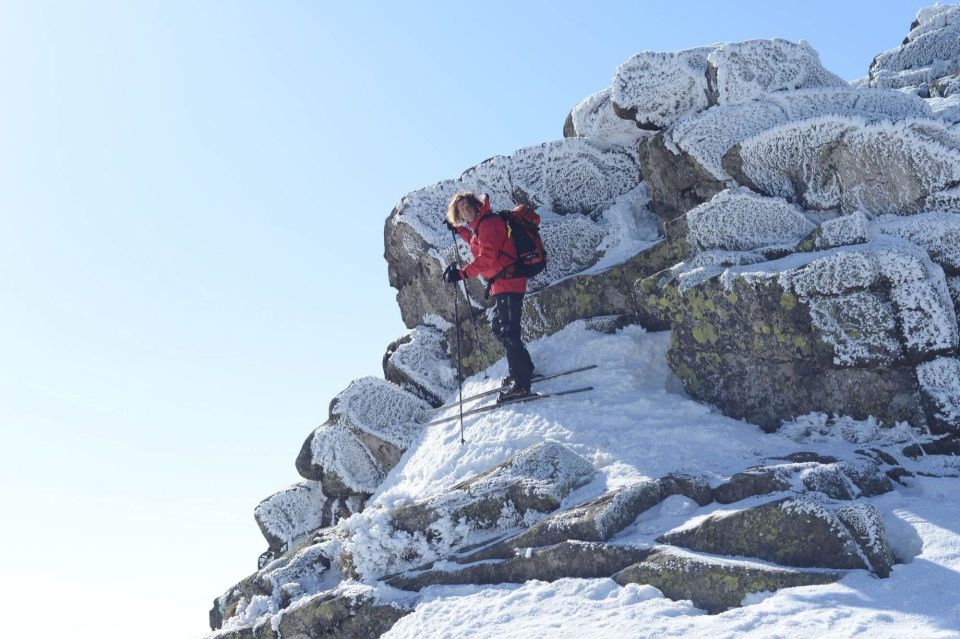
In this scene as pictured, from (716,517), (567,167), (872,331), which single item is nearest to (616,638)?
(716,517)

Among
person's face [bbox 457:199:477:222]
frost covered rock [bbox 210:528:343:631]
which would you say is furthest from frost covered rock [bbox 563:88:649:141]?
frost covered rock [bbox 210:528:343:631]

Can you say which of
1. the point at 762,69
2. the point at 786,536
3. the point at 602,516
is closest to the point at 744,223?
the point at 762,69

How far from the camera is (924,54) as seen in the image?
26656mm

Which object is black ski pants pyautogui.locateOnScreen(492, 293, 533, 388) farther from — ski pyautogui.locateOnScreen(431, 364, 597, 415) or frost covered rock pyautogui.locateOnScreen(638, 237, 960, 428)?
frost covered rock pyautogui.locateOnScreen(638, 237, 960, 428)

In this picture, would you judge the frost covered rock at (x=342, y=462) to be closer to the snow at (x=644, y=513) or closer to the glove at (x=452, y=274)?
the snow at (x=644, y=513)

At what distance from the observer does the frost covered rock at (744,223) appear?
1404cm

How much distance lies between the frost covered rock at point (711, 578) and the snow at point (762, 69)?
11.3 metres

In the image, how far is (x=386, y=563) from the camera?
37.5 feet

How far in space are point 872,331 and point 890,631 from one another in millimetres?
5900

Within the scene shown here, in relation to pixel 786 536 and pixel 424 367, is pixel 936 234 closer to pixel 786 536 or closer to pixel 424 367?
pixel 786 536

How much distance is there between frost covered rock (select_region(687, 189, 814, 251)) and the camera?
46.1 feet

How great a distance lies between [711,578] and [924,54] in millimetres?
24431

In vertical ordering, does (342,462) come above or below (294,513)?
above

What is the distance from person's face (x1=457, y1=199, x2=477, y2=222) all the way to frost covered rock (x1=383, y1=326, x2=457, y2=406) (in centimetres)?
405
